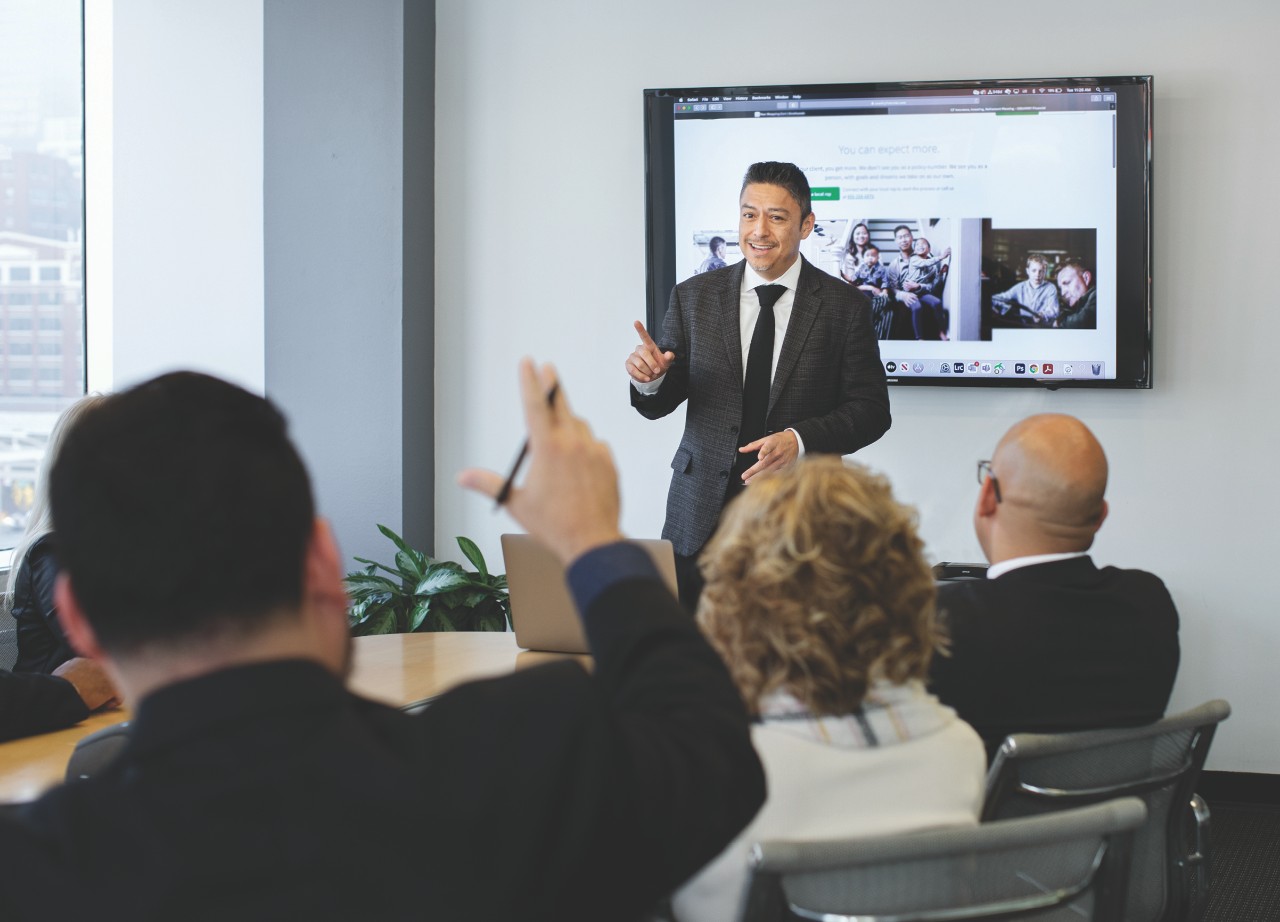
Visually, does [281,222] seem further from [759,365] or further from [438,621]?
[759,365]

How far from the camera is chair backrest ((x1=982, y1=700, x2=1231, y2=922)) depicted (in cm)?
147

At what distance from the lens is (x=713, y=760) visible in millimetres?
791

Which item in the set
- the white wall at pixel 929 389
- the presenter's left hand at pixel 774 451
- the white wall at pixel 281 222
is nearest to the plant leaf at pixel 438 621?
the white wall at pixel 281 222

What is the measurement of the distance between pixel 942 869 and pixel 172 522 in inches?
30.0

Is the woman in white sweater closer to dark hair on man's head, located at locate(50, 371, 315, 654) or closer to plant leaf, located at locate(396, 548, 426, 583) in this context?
dark hair on man's head, located at locate(50, 371, 315, 654)

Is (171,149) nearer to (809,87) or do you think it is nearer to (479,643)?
(809,87)

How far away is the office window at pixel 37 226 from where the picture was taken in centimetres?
399

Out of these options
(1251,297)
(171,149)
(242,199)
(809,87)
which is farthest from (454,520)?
(1251,297)

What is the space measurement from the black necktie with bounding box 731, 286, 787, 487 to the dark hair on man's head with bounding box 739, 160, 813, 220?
304 millimetres

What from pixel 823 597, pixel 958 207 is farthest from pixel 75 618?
pixel 958 207

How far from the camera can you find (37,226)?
4082 millimetres

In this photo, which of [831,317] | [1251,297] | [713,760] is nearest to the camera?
[713,760]

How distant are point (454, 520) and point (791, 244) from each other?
1.76m

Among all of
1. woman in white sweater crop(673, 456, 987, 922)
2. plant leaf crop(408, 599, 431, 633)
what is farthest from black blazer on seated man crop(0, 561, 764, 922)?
plant leaf crop(408, 599, 431, 633)
